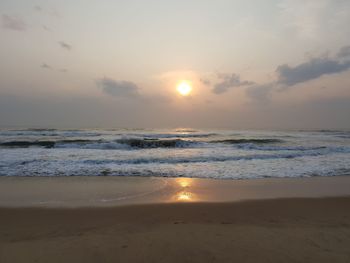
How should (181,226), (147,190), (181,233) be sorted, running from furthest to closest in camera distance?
1. (147,190)
2. (181,226)
3. (181,233)

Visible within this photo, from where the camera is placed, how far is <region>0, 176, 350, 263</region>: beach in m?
3.54

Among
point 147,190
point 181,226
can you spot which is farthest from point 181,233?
point 147,190

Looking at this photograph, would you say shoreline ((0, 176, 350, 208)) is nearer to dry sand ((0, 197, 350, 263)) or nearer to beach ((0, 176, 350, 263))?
beach ((0, 176, 350, 263))

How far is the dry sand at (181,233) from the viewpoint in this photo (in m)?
3.50

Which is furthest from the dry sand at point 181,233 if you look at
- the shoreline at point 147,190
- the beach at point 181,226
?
the shoreline at point 147,190

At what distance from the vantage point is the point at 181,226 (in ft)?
15.3

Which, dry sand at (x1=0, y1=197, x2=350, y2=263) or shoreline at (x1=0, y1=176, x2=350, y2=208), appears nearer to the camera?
dry sand at (x1=0, y1=197, x2=350, y2=263)

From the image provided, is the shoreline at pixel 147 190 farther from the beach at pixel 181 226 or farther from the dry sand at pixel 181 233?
the dry sand at pixel 181 233

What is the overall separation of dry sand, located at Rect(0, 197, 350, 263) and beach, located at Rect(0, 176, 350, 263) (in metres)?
0.01

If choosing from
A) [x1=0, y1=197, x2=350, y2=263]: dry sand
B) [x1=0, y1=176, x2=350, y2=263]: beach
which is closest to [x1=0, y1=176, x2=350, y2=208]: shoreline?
[x1=0, y1=176, x2=350, y2=263]: beach

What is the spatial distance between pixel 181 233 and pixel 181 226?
368 mm

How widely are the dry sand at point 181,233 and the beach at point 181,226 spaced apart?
0.05 ft

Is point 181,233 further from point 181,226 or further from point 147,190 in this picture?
point 147,190

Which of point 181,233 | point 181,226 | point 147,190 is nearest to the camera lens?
point 181,233
